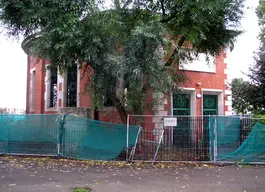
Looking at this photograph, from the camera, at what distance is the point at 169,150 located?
426 inches

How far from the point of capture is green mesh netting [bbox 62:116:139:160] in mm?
10953

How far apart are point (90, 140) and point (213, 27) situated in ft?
21.9

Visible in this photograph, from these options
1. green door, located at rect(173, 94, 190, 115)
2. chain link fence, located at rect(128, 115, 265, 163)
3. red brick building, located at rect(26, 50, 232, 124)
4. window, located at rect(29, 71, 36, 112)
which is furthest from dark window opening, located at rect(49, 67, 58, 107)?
chain link fence, located at rect(128, 115, 265, 163)

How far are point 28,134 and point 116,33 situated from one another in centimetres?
542

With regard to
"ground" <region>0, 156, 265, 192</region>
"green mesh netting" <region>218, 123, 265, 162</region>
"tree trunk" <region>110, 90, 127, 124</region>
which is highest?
"tree trunk" <region>110, 90, 127, 124</region>

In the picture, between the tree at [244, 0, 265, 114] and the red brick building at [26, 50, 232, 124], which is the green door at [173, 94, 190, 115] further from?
the tree at [244, 0, 265, 114]

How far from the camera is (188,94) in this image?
51.0 feet

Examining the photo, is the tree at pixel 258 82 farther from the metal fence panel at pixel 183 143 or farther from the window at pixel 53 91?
the window at pixel 53 91

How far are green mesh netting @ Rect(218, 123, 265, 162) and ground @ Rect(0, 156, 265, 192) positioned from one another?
50 centimetres

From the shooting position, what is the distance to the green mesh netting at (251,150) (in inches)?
413

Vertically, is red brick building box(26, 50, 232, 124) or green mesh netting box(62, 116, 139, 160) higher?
red brick building box(26, 50, 232, 124)

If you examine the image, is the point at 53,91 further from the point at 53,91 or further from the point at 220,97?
the point at 220,97

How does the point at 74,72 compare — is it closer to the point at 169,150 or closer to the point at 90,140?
the point at 90,140

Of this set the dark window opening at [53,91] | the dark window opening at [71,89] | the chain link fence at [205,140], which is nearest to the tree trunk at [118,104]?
the chain link fence at [205,140]
